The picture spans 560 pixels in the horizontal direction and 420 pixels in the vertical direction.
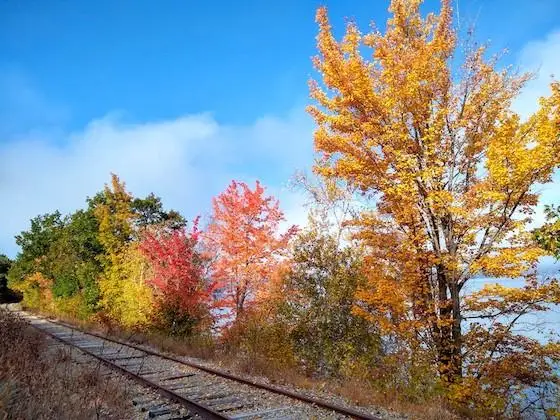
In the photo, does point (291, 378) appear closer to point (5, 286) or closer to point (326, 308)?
point (326, 308)

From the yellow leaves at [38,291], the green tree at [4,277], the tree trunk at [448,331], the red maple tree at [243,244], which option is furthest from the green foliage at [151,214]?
the green tree at [4,277]

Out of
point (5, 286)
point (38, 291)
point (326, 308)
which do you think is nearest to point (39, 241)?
point (38, 291)

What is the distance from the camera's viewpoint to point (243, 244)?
24.1 metres

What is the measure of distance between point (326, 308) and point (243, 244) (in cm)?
1095

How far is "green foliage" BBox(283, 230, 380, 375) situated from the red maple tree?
8589 mm

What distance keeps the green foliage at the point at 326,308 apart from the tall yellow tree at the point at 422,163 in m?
1.35

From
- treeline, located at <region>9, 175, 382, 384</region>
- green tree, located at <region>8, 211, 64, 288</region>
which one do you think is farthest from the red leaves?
green tree, located at <region>8, 211, 64, 288</region>

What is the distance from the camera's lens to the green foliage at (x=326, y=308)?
13384mm

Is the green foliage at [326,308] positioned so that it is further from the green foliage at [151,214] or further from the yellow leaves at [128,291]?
the green foliage at [151,214]

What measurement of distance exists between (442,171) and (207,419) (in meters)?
8.37

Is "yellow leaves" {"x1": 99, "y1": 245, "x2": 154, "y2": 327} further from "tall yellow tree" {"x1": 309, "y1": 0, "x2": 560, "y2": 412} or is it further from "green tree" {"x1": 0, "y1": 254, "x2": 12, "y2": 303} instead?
"green tree" {"x1": 0, "y1": 254, "x2": 12, "y2": 303}

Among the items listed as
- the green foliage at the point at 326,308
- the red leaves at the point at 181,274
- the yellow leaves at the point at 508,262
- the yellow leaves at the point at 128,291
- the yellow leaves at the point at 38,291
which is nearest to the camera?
the yellow leaves at the point at 508,262

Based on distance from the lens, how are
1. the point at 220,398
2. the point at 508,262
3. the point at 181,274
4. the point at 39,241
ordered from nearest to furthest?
the point at 220,398, the point at 508,262, the point at 181,274, the point at 39,241

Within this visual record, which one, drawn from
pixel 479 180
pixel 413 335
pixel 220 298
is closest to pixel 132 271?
pixel 220 298
